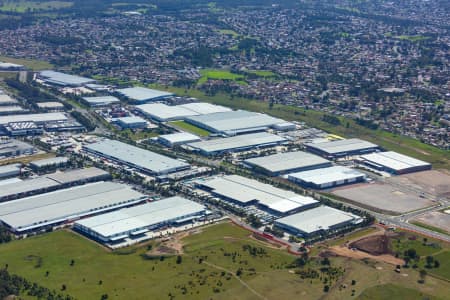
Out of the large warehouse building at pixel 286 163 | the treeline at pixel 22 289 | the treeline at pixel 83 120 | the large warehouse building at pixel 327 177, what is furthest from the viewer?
the treeline at pixel 83 120

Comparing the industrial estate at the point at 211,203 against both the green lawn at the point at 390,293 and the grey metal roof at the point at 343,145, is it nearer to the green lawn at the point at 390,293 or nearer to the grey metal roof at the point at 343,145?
the green lawn at the point at 390,293

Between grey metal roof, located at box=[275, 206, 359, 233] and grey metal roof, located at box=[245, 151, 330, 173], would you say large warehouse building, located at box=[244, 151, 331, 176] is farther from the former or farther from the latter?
grey metal roof, located at box=[275, 206, 359, 233]

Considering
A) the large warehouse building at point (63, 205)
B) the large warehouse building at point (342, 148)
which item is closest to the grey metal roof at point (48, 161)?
the large warehouse building at point (63, 205)

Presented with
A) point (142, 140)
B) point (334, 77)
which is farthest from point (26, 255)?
point (334, 77)

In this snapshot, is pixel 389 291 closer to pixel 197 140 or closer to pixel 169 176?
pixel 169 176

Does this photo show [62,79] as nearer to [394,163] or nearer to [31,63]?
[31,63]

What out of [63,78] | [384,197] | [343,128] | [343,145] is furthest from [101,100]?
[384,197]

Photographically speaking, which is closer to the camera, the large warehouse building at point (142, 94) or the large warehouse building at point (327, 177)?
the large warehouse building at point (327, 177)
